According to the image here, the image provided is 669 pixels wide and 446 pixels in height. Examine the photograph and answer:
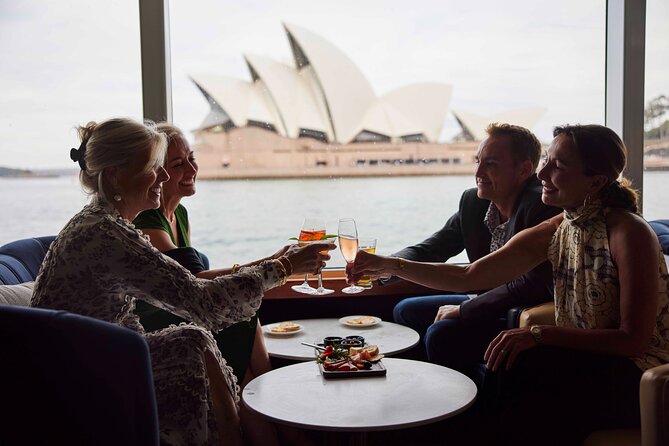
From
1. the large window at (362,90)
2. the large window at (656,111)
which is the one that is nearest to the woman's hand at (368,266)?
the large window at (362,90)

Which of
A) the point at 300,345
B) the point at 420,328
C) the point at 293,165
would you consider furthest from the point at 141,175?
the point at 293,165

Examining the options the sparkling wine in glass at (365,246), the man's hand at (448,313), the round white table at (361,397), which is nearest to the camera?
the round white table at (361,397)

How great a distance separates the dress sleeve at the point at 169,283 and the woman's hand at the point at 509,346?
2.55 ft

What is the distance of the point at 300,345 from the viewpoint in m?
2.64

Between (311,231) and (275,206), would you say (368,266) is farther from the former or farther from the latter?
(275,206)

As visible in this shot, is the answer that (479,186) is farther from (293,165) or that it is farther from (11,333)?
(11,333)

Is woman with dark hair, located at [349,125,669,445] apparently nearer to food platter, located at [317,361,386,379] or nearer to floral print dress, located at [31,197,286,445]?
food platter, located at [317,361,386,379]

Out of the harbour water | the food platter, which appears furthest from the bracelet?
the harbour water

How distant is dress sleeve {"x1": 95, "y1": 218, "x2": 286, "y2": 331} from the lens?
76.6 inches

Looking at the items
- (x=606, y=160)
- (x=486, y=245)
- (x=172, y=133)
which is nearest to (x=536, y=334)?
(x=606, y=160)

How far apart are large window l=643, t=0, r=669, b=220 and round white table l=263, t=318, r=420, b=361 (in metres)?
2.04

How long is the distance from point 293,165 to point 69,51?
1.42m

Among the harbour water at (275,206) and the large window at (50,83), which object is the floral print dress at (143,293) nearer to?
the harbour water at (275,206)

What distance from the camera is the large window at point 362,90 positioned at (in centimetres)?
394
